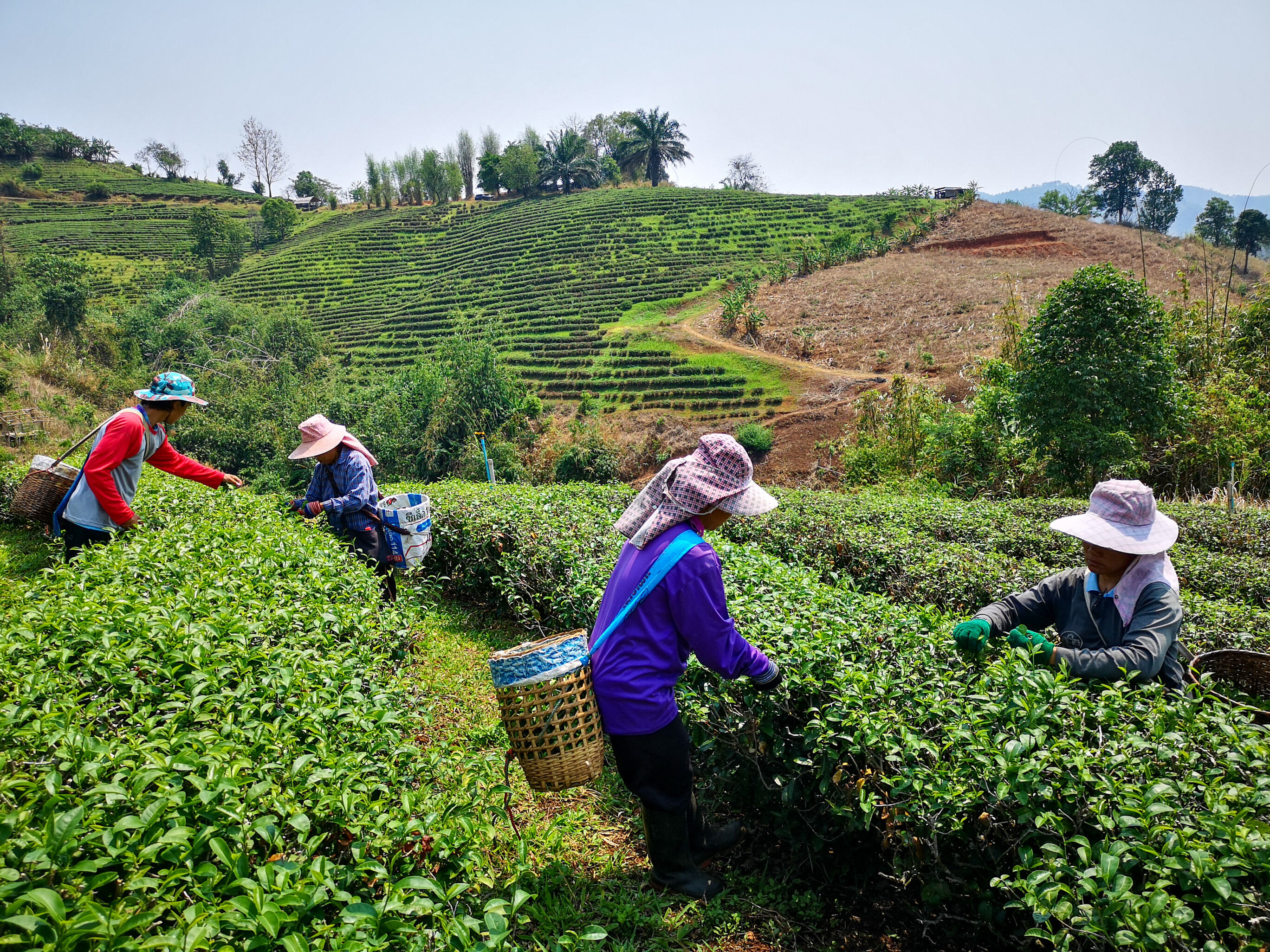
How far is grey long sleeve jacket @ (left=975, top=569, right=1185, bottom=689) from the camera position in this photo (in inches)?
95.2

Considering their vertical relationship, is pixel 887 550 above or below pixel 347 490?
below

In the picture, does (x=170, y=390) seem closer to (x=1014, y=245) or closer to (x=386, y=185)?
(x=1014, y=245)

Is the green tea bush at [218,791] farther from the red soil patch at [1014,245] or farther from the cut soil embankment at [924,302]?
the red soil patch at [1014,245]

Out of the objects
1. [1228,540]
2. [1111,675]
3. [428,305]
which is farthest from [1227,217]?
[1111,675]

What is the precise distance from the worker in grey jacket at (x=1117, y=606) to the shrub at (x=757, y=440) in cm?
1847

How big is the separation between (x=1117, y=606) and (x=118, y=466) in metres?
5.41

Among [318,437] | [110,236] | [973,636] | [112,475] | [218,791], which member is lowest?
[973,636]

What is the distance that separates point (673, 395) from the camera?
1058 inches

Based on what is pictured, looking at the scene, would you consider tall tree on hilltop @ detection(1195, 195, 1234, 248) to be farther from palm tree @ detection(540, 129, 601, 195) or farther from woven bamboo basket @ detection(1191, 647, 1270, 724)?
woven bamboo basket @ detection(1191, 647, 1270, 724)

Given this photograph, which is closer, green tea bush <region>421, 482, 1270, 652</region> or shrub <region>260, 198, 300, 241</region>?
green tea bush <region>421, 482, 1270, 652</region>

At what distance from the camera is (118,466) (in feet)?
14.3

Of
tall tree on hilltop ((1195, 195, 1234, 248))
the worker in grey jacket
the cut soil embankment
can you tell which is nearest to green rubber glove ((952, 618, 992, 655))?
the worker in grey jacket

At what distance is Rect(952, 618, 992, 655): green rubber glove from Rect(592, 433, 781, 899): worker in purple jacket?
0.76 m

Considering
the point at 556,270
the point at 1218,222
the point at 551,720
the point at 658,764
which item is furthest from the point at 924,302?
the point at 1218,222
